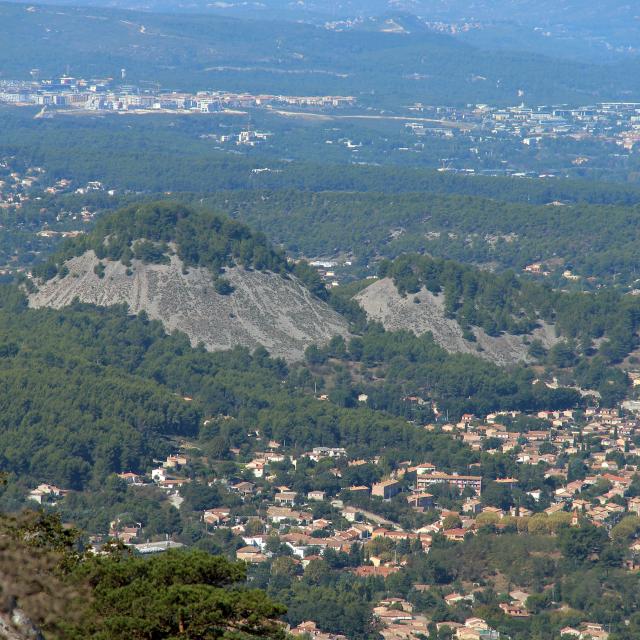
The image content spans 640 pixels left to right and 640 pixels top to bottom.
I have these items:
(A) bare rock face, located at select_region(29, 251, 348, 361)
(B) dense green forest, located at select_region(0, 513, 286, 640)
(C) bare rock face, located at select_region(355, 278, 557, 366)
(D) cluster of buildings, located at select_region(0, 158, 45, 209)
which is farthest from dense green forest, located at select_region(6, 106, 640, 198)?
(B) dense green forest, located at select_region(0, 513, 286, 640)

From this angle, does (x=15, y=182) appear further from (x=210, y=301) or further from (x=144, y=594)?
(x=144, y=594)

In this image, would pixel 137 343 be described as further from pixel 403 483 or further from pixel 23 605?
pixel 23 605

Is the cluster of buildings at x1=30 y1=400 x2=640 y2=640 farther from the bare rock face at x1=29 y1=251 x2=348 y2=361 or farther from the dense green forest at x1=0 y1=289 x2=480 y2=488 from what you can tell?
the bare rock face at x1=29 y1=251 x2=348 y2=361

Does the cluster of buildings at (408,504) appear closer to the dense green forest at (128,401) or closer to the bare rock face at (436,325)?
the dense green forest at (128,401)

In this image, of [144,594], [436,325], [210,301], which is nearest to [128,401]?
[210,301]

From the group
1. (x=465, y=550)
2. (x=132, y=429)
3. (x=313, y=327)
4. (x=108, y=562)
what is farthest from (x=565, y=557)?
(x=313, y=327)
